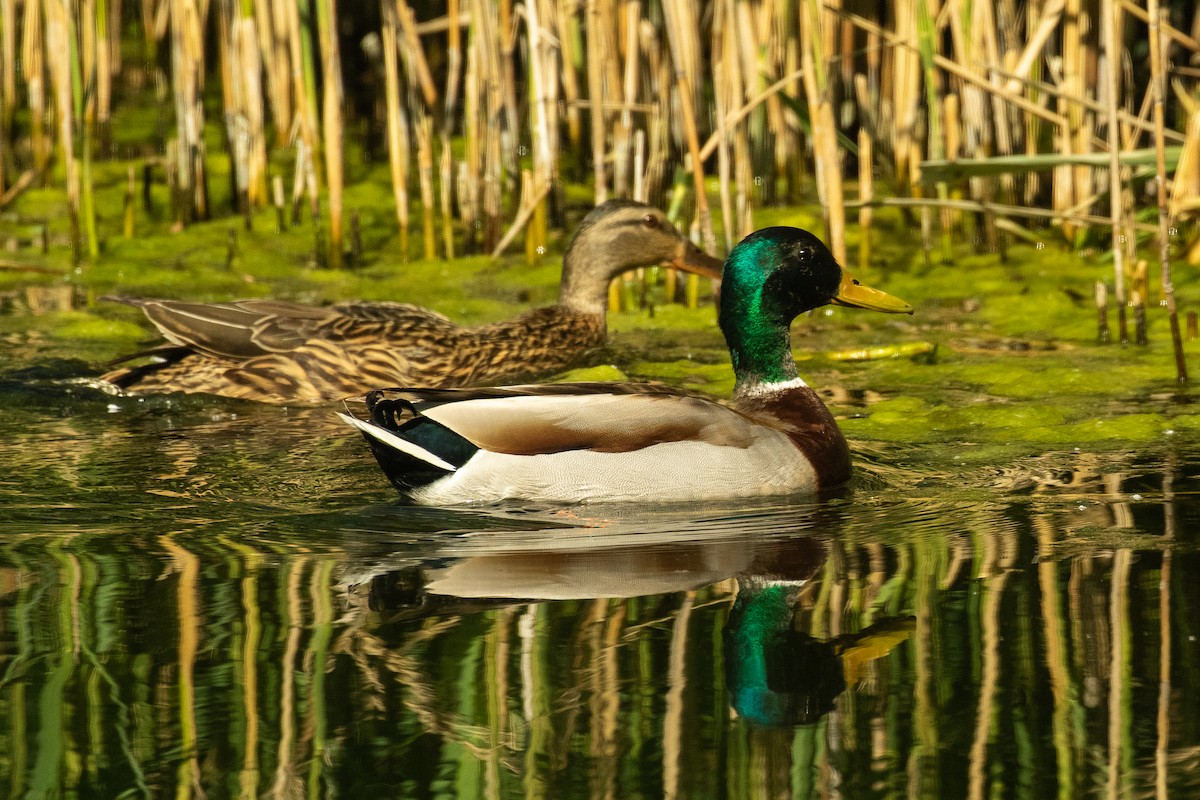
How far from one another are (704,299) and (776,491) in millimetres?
3487

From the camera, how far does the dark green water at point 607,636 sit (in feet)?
9.81

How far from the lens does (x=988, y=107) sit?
875cm

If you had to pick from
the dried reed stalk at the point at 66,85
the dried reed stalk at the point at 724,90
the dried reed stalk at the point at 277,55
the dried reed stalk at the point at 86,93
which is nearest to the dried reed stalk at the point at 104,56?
the dried reed stalk at the point at 86,93

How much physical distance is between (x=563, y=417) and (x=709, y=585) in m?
1.04

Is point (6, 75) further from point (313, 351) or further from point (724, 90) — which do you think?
point (724, 90)

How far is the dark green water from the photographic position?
299 cm

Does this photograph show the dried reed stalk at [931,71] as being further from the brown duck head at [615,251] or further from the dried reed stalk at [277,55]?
the dried reed stalk at [277,55]

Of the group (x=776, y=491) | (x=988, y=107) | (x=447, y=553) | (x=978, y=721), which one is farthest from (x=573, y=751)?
(x=988, y=107)

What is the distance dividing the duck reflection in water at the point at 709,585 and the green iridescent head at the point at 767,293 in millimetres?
1088

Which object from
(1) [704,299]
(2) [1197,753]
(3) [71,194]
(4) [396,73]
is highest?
(4) [396,73]

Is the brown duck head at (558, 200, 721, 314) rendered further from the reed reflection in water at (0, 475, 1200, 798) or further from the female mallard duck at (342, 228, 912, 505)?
the reed reflection in water at (0, 475, 1200, 798)

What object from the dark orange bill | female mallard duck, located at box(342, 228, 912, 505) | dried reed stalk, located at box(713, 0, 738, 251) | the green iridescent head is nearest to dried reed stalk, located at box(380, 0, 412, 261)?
dried reed stalk, located at box(713, 0, 738, 251)

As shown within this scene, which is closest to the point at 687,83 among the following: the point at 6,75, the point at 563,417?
the point at 563,417

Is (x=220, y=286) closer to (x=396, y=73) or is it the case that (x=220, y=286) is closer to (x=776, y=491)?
(x=396, y=73)
